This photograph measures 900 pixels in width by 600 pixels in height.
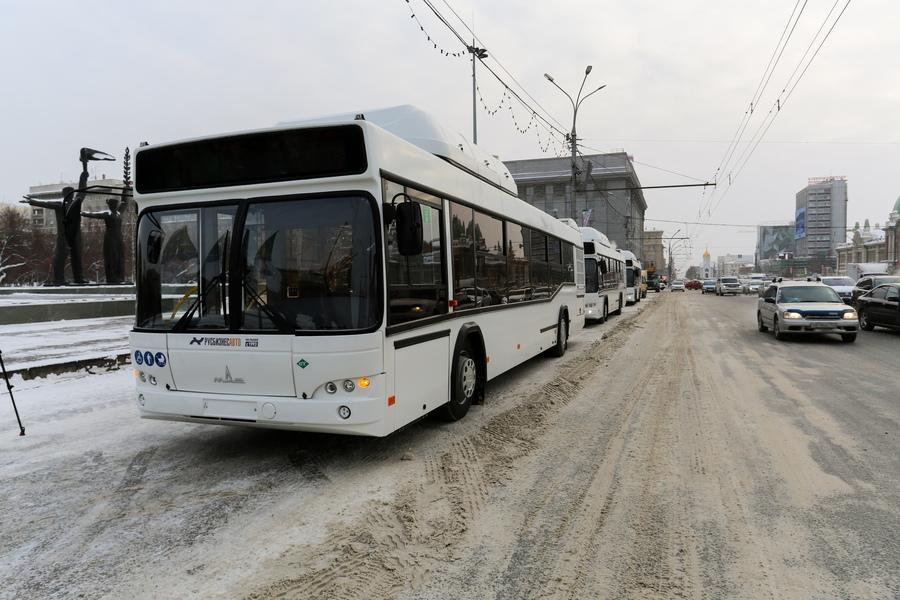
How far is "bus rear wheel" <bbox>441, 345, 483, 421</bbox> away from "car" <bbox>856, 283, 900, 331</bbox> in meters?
14.1

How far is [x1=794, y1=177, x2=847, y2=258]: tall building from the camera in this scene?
101 metres

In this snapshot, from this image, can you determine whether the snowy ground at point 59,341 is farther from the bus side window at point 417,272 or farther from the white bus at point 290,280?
the bus side window at point 417,272

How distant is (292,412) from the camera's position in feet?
15.4

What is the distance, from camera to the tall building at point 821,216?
101m

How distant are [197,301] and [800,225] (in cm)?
12589

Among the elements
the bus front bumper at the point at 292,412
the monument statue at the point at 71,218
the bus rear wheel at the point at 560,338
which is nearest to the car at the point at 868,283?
the bus rear wheel at the point at 560,338

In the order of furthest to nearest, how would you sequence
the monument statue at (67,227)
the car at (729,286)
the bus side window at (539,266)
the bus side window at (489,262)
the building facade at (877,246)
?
the building facade at (877,246) < the car at (729,286) < the monument statue at (67,227) < the bus side window at (539,266) < the bus side window at (489,262)

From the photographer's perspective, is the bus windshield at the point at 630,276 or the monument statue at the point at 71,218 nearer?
the monument statue at the point at 71,218

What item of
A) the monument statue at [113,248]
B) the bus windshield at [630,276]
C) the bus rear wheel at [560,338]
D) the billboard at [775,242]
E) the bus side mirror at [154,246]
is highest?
the billboard at [775,242]

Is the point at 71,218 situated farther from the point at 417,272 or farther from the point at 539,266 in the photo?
the point at 417,272

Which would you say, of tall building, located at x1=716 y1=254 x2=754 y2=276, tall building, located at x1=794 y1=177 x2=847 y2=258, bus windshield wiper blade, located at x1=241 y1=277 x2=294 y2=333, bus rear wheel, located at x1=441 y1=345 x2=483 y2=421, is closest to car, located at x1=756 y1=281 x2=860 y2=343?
bus rear wheel, located at x1=441 y1=345 x2=483 y2=421

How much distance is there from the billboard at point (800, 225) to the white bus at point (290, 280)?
121 m

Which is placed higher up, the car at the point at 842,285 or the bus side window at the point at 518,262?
the bus side window at the point at 518,262

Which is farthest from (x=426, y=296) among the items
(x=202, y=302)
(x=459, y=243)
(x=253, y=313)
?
(x=202, y=302)
